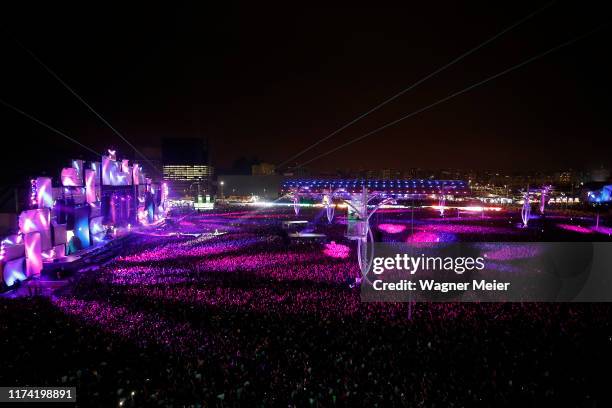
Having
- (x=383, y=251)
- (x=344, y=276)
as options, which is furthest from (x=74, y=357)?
(x=383, y=251)

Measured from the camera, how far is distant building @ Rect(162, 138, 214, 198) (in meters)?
106

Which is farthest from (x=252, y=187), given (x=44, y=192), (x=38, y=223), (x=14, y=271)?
(x=14, y=271)

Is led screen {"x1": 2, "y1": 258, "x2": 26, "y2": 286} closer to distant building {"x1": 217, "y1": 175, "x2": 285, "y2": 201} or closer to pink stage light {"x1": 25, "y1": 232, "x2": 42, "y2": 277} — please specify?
pink stage light {"x1": 25, "y1": 232, "x2": 42, "y2": 277}

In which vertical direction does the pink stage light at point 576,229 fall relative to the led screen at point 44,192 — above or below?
below

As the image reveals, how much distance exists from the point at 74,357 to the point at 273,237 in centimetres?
2047

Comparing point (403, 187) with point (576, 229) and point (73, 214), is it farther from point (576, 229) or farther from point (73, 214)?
point (73, 214)

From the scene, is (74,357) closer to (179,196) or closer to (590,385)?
(590,385)

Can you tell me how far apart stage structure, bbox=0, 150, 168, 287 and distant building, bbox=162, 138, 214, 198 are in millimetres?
70388

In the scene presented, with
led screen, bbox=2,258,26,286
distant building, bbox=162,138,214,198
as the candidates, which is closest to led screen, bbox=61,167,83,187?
led screen, bbox=2,258,26,286

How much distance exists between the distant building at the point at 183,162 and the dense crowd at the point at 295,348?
94.5 meters

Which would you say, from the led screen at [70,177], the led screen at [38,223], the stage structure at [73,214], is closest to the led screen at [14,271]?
the stage structure at [73,214]

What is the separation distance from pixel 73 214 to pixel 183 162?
90182mm

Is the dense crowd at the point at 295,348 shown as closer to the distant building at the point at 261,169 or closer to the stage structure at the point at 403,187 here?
the stage structure at the point at 403,187

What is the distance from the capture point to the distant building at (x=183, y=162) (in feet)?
349
